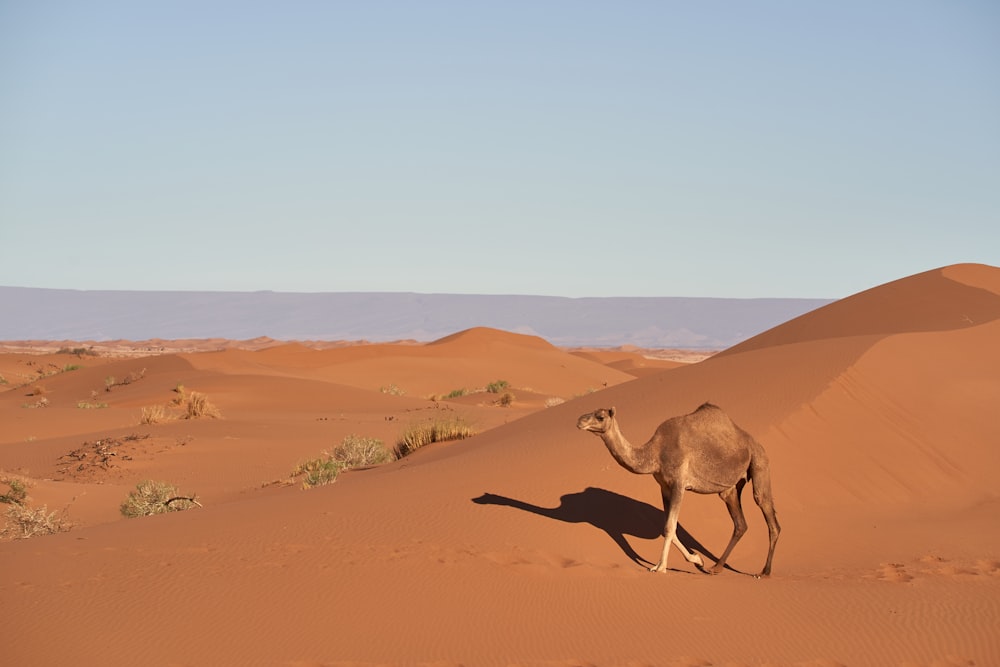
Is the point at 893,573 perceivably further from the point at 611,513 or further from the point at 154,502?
the point at 154,502

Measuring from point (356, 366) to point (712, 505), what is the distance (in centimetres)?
4656

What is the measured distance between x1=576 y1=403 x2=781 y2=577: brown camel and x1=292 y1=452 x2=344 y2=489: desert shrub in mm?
7757

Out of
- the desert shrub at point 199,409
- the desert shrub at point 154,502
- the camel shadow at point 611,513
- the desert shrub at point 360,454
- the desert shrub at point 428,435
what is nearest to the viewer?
the camel shadow at point 611,513

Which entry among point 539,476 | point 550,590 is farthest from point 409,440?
point 550,590

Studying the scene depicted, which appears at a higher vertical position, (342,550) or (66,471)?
(342,550)

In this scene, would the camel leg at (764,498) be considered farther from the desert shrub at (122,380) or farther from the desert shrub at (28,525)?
the desert shrub at (122,380)

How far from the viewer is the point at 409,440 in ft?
65.5

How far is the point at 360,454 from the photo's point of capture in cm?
2041

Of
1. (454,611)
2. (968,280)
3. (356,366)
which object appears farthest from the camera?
(356,366)

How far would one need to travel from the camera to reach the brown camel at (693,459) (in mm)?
9555

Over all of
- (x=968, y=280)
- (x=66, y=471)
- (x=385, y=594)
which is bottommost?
(x=66, y=471)

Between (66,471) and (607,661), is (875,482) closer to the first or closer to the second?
(607,661)

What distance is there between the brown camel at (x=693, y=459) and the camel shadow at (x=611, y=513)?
1.11 meters

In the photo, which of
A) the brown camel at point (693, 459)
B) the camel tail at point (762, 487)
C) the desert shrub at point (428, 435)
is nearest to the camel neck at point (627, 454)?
the brown camel at point (693, 459)
